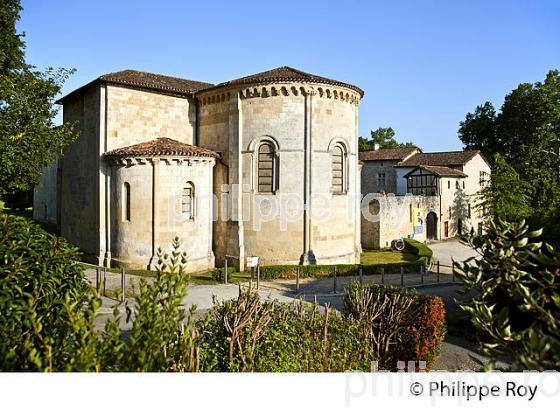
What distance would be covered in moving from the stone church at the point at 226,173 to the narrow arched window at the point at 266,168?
52mm

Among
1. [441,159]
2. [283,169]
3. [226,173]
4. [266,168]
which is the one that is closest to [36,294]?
[283,169]

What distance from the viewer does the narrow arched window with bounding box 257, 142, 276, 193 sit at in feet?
69.0

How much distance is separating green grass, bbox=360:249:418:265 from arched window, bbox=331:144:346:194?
5862 millimetres

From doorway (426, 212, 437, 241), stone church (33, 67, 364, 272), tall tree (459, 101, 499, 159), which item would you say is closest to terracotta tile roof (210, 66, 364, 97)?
stone church (33, 67, 364, 272)

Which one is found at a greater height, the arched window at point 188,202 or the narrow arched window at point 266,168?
the narrow arched window at point 266,168

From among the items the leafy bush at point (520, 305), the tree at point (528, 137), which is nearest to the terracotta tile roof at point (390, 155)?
the tree at point (528, 137)

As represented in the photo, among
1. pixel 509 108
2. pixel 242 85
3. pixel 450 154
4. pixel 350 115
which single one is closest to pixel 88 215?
pixel 242 85

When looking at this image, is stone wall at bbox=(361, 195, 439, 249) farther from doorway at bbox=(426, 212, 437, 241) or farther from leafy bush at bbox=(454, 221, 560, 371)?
leafy bush at bbox=(454, 221, 560, 371)

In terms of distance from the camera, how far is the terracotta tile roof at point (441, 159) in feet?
137

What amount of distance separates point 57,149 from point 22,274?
46.0ft

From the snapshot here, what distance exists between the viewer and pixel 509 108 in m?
49.6

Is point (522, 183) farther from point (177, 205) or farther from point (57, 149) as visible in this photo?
point (57, 149)

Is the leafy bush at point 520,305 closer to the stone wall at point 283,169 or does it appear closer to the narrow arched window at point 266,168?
the stone wall at point 283,169

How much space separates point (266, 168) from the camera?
2112cm
